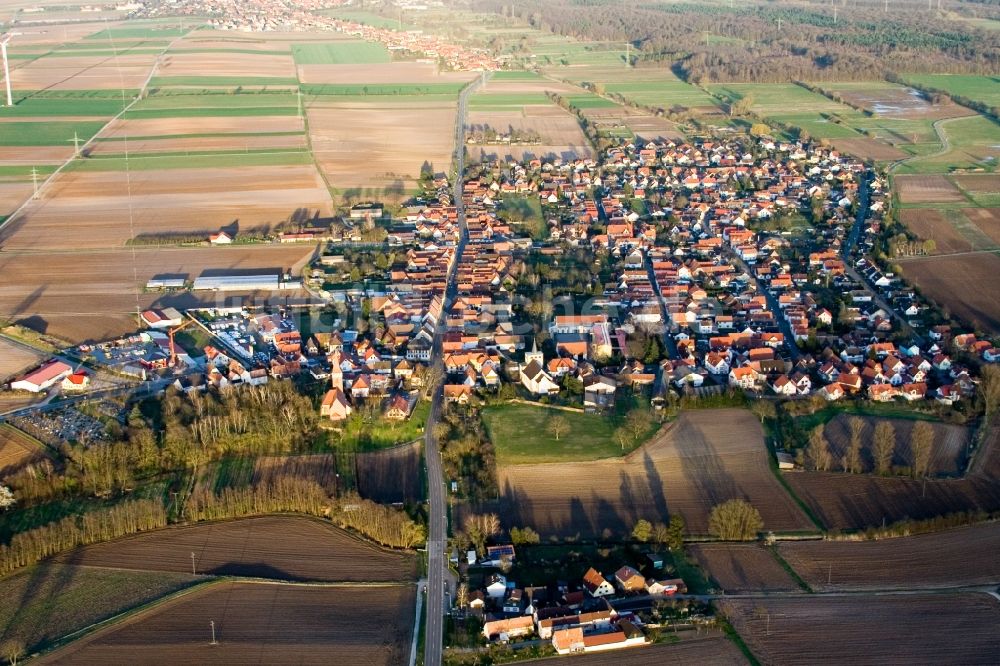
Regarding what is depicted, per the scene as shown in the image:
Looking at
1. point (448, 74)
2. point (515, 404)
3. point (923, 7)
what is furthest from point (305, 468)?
point (923, 7)

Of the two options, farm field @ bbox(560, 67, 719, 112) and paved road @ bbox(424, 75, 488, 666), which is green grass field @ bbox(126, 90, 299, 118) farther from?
paved road @ bbox(424, 75, 488, 666)

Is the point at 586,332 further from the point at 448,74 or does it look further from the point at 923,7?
the point at 923,7

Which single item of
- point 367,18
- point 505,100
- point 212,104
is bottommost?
point 212,104

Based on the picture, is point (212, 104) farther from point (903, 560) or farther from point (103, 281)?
point (903, 560)

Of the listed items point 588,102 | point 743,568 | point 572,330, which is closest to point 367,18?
point 588,102

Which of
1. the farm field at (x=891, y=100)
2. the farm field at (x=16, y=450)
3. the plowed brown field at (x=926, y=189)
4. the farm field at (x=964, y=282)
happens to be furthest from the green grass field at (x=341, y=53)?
the farm field at (x=16, y=450)

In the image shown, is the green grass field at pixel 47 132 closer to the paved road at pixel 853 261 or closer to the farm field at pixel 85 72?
the farm field at pixel 85 72
